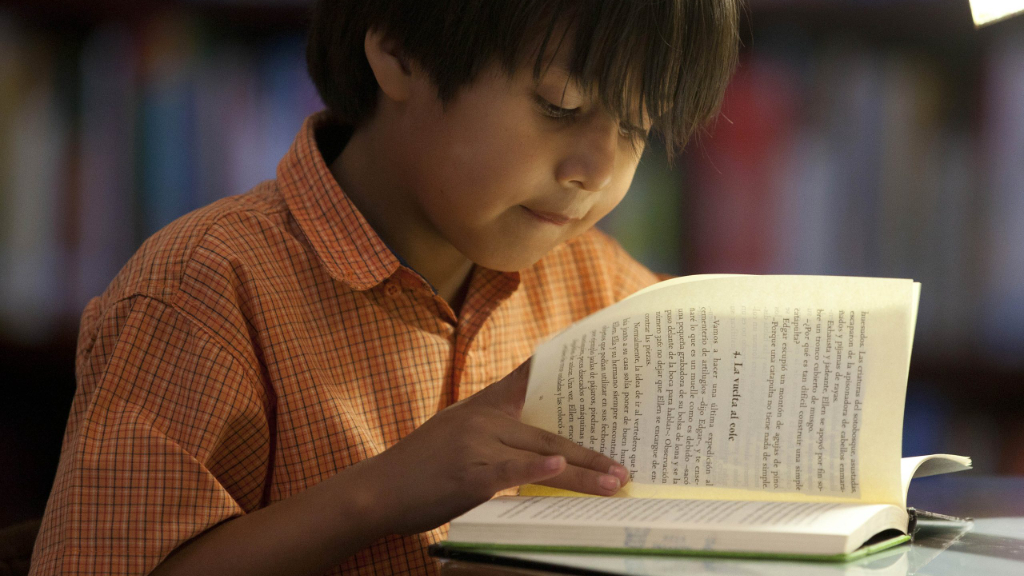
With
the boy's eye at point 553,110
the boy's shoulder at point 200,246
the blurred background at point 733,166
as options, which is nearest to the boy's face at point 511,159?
the boy's eye at point 553,110

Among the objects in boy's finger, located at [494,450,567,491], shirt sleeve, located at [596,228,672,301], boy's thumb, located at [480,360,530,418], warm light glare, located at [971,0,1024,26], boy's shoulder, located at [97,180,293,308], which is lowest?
boy's finger, located at [494,450,567,491]

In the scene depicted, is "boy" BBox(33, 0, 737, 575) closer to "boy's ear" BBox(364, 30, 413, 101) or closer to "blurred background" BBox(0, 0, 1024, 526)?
"boy's ear" BBox(364, 30, 413, 101)

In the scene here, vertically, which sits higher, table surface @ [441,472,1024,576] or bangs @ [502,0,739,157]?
bangs @ [502,0,739,157]

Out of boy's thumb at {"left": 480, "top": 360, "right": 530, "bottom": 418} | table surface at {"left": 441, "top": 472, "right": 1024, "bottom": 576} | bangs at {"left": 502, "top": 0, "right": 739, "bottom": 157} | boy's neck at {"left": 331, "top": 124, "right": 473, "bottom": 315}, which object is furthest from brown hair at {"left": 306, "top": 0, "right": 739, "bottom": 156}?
table surface at {"left": 441, "top": 472, "right": 1024, "bottom": 576}

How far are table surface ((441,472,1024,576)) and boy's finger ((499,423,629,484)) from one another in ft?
0.35

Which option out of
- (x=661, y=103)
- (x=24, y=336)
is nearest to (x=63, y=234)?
(x=24, y=336)

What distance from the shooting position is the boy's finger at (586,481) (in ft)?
1.79

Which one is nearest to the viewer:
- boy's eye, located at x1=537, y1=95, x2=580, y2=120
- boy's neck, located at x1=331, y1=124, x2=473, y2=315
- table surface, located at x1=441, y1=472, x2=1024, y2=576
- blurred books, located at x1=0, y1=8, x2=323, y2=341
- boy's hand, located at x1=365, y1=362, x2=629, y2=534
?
table surface, located at x1=441, y1=472, x2=1024, y2=576

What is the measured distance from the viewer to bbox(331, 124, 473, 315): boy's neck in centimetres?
77

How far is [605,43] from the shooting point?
62 centimetres

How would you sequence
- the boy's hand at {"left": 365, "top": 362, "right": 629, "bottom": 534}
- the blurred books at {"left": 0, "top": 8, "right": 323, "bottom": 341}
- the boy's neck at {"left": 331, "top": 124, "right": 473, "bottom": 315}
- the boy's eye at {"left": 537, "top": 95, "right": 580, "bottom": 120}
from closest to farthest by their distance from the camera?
the boy's hand at {"left": 365, "top": 362, "right": 629, "bottom": 534} < the boy's eye at {"left": 537, "top": 95, "right": 580, "bottom": 120} < the boy's neck at {"left": 331, "top": 124, "right": 473, "bottom": 315} < the blurred books at {"left": 0, "top": 8, "right": 323, "bottom": 341}

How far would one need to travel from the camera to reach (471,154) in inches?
26.0

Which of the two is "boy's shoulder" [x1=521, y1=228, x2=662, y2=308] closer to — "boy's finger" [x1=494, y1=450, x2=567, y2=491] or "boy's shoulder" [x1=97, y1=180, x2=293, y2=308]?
"boy's shoulder" [x1=97, y1=180, x2=293, y2=308]

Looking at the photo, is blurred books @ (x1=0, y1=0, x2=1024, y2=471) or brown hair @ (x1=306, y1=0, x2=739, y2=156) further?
blurred books @ (x1=0, y1=0, x2=1024, y2=471)
